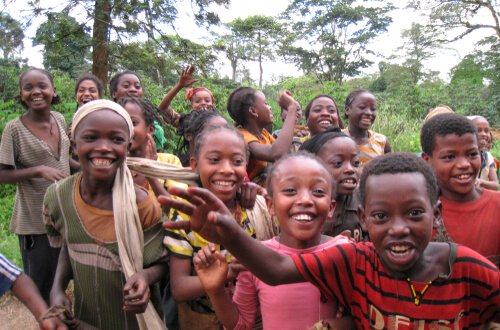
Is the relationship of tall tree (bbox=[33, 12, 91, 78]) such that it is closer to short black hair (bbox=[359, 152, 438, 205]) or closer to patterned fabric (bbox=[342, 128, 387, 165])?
patterned fabric (bbox=[342, 128, 387, 165])

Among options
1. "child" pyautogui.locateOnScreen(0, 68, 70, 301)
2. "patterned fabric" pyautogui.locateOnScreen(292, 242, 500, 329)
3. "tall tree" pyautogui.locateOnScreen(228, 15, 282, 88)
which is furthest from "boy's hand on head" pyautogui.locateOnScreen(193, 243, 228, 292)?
"tall tree" pyautogui.locateOnScreen(228, 15, 282, 88)

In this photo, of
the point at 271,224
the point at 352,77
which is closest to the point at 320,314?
the point at 271,224

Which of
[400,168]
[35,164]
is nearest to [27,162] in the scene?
[35,164]

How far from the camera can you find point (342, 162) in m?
2.31

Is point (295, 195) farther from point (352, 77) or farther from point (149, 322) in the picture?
point (352, 77)

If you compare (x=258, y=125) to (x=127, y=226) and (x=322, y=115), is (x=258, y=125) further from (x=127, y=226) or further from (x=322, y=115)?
(x=127, y=226)

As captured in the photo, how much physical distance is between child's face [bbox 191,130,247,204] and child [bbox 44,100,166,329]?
279 millimetres

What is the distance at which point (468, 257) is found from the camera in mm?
1329

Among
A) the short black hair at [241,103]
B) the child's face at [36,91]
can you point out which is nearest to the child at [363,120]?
the short black hair at [241,103]

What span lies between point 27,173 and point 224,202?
146 cm

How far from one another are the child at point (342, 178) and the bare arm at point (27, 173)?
5.31 ft

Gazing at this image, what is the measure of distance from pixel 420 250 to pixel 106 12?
6.42 m

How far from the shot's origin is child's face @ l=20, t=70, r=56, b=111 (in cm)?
290

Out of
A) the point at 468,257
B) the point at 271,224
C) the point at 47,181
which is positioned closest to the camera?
the point at 468,257
